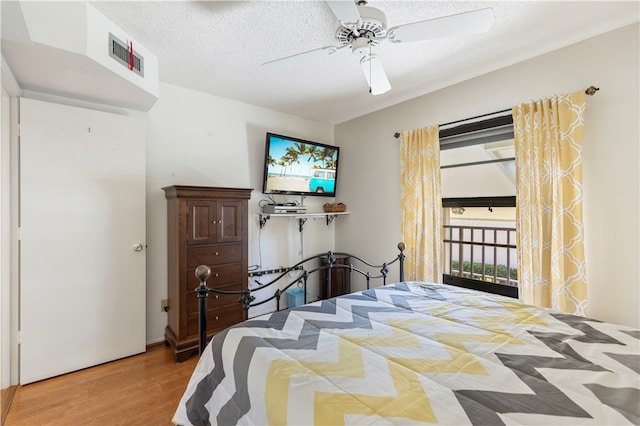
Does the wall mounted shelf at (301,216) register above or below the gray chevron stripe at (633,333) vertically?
above

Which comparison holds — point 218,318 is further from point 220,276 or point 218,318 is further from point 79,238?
point 79,238

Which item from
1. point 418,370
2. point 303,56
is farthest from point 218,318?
point 303,56

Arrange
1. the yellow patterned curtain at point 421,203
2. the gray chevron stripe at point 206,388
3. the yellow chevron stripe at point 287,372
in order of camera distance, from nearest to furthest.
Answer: the yellow chevron stripe at point 287,372 → the gray chevron stripe at point 206,388 → the yellow patterned curtain at point 421,203

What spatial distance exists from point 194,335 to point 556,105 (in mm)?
3483

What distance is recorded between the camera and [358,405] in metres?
0.86

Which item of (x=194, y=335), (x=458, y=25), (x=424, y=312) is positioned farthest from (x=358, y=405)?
(x=194, y=335)

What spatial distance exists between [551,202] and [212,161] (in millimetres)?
3152

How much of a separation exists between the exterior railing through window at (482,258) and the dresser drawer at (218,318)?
7.09 feet

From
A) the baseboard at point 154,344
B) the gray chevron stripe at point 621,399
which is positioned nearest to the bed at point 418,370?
the gray chevron stripe at point 621,399

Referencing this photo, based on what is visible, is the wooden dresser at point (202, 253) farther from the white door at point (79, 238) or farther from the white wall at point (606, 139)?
the white wall at point (606, 139)

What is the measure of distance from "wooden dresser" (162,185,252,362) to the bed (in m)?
1.28

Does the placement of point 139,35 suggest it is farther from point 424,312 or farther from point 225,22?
point 424,312

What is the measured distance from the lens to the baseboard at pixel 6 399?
174 cm

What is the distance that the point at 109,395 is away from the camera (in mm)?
1977
